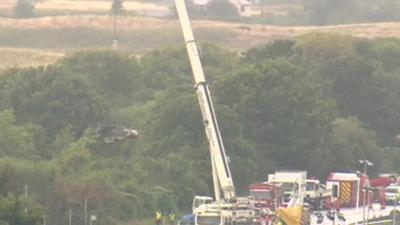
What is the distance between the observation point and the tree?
11094 cm

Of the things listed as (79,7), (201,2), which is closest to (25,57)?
(79,7)

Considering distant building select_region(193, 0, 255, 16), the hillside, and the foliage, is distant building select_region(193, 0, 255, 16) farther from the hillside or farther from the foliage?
the foliage

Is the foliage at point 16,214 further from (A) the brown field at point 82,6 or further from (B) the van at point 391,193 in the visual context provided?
(A) the brown field at point 82,6

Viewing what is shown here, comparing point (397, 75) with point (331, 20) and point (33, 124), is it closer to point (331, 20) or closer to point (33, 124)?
point (33, 124)

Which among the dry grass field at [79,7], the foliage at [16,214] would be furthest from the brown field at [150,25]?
the foliage at [16,214]

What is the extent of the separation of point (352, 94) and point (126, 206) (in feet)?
100

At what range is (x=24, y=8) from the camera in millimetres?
113000

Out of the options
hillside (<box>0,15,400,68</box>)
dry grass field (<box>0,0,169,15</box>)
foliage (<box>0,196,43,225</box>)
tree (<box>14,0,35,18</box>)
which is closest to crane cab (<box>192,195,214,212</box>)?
foliage (<box>0,196,43,225</box>)

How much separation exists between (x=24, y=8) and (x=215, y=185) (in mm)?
64714

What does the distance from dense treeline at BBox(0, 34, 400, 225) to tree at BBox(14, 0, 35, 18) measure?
914 inches

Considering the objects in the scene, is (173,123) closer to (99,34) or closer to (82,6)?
(99,34)

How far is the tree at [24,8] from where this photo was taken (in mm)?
110944

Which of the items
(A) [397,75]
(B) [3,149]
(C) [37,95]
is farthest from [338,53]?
(B) [3,149]

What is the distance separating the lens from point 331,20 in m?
130
